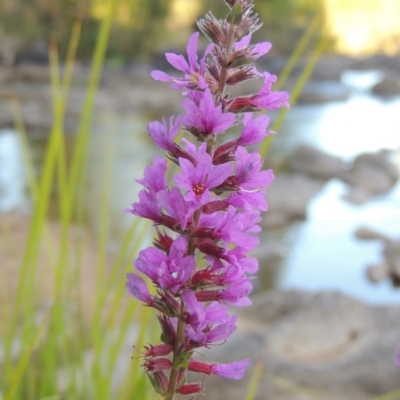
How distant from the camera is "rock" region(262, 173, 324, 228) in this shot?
30.3ft

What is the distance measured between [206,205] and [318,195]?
1004 centimetres

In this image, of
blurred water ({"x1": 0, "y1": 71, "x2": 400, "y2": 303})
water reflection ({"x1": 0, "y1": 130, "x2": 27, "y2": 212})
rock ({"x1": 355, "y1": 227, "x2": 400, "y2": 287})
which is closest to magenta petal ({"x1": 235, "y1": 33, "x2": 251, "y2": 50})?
blurred water ({"x1": 0, "y1": 71, "x2": 400, "y2": 303})

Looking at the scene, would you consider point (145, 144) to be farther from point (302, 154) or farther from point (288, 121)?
point (288, 121)

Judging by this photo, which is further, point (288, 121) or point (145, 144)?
point (288, 121)

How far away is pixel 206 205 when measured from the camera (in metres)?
0.85

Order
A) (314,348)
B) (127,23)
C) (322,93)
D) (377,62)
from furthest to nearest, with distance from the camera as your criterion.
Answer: (377,62)
(127,23)
(322,93)
(314,348)

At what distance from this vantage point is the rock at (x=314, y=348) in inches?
136

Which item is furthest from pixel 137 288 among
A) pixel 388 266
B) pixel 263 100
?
pixel 388 266

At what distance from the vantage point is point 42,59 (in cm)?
2433

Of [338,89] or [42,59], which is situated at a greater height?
[42,59]

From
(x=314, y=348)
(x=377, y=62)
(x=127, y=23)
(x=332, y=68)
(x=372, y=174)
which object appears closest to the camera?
(x=314, y=348)

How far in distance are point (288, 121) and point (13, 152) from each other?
7983mm

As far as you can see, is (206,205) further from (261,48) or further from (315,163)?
(315,163)

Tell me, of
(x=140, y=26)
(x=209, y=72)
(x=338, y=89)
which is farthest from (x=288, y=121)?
(x=209, y=72)
